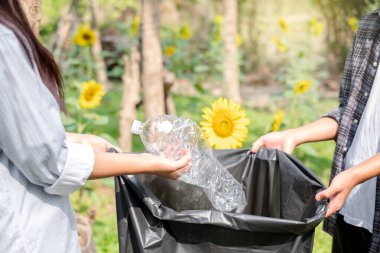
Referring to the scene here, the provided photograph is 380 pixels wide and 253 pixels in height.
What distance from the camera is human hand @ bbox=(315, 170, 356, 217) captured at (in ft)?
4.97

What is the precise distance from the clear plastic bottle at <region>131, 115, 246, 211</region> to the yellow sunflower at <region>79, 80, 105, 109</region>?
1816mm

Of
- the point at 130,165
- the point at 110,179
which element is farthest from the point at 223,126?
the point at 130,165

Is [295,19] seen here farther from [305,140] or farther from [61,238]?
[61,238]

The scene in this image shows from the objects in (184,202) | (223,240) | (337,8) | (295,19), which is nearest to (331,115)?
(184,202)

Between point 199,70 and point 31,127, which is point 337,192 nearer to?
point 31,127

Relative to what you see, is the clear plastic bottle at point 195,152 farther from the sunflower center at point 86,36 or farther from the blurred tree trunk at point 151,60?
the sunflower center at point 86,36

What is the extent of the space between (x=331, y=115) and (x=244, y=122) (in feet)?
2.43

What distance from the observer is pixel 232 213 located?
1.42 metres

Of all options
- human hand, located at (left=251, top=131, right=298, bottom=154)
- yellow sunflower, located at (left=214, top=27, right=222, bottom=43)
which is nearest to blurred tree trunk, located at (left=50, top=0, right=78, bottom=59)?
yellow sunflower, located at (left=214, top=27, right=222, bottom=43)

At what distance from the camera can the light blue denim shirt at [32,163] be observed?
1.17 metres

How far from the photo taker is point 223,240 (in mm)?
1466

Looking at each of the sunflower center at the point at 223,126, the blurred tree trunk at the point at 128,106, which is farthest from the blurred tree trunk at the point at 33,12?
the blurred tree trunk at the point at 128,106

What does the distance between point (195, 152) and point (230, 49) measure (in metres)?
3.79

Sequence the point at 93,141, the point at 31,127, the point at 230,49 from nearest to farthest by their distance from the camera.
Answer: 1. the point at 31,127
2. the point at 93,141
3. the point at 230,49
